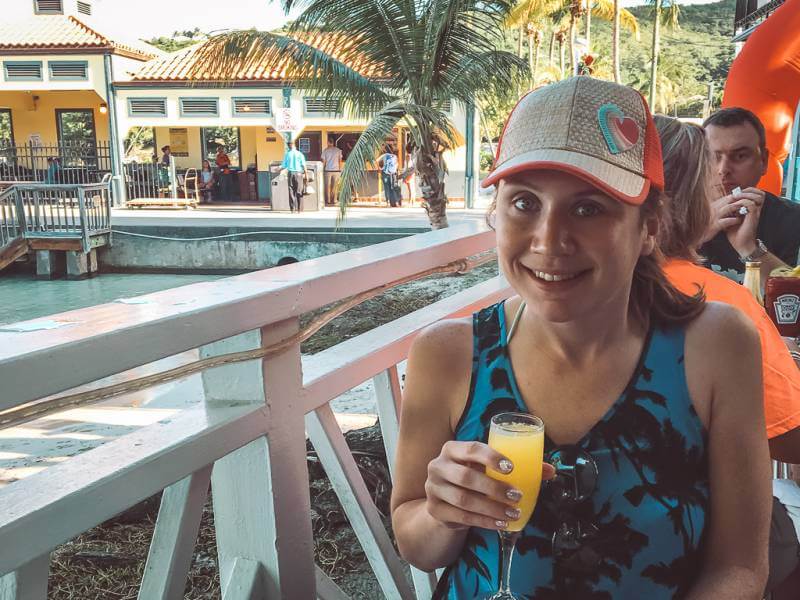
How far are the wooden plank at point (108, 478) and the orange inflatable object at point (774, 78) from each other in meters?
6.02

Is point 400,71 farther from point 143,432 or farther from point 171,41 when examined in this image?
point 171,41

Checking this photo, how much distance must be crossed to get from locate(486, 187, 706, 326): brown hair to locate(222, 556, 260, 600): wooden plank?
2.76ft

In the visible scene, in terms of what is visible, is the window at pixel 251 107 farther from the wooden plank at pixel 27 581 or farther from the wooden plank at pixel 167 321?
the wooden plank at pixel 27 581

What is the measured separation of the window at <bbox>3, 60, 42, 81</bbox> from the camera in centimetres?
2167

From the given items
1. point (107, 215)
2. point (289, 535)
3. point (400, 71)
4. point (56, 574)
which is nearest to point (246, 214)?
point (107, 215)

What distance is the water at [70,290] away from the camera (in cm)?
1533

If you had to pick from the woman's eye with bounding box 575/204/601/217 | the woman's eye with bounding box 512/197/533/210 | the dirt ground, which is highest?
the woman's eye with bounding box 512/197/533/210

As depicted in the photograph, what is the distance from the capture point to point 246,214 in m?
18.9

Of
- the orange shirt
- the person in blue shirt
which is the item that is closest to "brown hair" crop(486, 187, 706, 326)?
the orange shirt

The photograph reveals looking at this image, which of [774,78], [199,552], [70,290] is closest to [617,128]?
[199,552]

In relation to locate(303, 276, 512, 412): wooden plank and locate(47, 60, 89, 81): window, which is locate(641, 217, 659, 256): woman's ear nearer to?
locate(303, 276, 512, 412): wooden plank

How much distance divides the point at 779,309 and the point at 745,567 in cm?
144

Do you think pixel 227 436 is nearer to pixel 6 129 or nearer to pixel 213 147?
pixel 213 147

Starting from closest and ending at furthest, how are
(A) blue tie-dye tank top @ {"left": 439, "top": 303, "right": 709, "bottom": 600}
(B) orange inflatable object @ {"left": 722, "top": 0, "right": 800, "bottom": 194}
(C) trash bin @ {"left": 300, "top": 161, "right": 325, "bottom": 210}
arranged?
1. (A) blue tie-dye tank top @ {"left": 439, "top": 303, "right": 709, "bottom": 600}
2. (B) orange inflatable object @ {"left": 722, "top": 0, "right": 800, "bottom": 194}
3. (C) trash bin @ {"left": 300, "top": 161, "right": 325, "bottom": 210}
